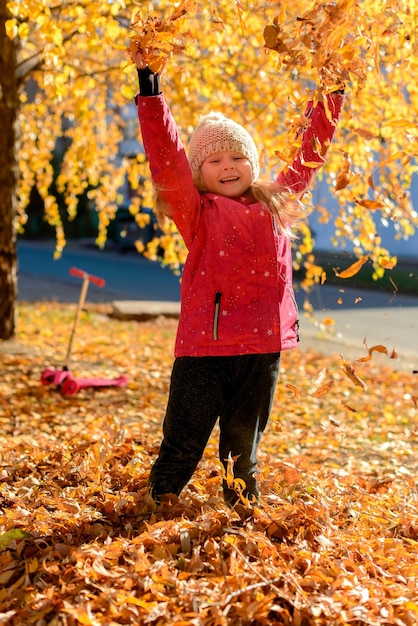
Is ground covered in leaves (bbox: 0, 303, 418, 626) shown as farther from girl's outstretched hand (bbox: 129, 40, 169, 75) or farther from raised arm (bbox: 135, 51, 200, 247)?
girl's outstretched hand (bbox: 129, 40, 169, 75)

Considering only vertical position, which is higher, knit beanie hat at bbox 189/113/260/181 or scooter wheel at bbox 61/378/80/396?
knit beanie hat at bbox 189/113/260/181

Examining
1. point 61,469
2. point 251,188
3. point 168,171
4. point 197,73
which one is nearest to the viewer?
point 168,171

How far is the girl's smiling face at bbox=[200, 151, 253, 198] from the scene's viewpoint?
2.90 m

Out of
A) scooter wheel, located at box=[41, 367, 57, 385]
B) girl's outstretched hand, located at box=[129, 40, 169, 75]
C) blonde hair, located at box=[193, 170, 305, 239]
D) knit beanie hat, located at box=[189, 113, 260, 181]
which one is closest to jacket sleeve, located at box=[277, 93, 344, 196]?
blonde hair, located at box=[193, 170, 305, 239]

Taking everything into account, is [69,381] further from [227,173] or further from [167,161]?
[167,161]

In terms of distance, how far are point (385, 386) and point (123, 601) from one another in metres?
5.21

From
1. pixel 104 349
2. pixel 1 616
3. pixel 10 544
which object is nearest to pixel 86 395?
pixel 104 349

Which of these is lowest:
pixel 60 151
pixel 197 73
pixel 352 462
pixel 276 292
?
pixel 352 462

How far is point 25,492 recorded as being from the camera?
327 centimetres

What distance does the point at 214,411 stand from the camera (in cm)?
284

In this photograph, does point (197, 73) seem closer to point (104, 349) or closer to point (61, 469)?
point (104, 349)

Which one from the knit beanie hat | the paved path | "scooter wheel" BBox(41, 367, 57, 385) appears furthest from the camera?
the paved path

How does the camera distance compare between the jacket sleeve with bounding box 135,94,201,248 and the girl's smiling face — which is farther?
the girl's smiling face

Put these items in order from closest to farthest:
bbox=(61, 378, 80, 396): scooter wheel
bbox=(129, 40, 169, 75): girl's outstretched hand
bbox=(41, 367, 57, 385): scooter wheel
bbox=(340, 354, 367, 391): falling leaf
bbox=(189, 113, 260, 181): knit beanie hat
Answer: bbox=(129, 40, 169, 75): girl's outstretched hand, bbox=(340, 354, 367, 391): falling leaf, bbox=(189, 113, 260, 181): knit beanie hat, bbox=(61, 378, 80, 396): scooter wheel, bbox=(41, 367, 57, 385): scooter wheel
